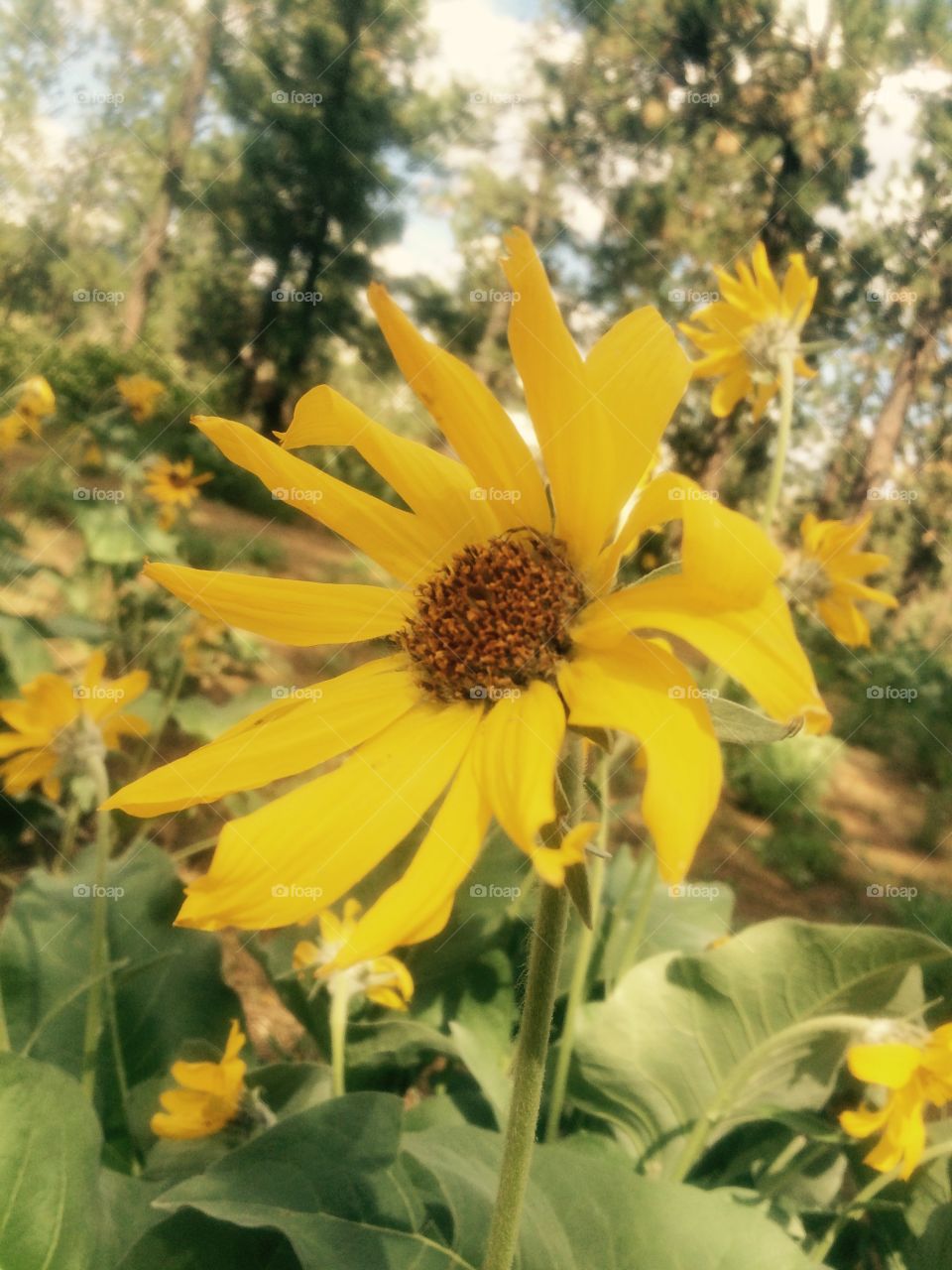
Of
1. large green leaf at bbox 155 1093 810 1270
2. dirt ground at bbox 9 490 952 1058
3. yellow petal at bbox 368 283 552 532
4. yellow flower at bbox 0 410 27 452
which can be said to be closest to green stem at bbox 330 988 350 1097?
large green leaf at bbox 155 1093 810 1270

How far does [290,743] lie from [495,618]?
0.13m

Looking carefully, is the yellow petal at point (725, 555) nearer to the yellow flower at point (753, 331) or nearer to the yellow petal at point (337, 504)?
the yellow petal at point (337, 504)

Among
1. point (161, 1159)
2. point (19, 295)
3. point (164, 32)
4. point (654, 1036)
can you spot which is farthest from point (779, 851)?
point (164, 32)

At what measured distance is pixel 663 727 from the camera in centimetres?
38

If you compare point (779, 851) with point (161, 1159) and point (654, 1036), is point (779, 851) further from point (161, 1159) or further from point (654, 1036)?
point (161, 1159)

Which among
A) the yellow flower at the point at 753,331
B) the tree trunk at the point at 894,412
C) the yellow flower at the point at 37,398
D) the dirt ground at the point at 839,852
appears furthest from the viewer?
the tree trunk at the point at 894,412

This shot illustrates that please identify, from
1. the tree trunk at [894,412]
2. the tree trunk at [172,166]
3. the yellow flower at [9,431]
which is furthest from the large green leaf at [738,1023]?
the tree trunk at [172,166]

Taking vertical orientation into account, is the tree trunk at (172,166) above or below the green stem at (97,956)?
above

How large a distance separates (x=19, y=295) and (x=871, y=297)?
489 centimetres

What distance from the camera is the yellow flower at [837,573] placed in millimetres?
1157

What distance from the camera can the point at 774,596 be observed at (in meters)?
0.38

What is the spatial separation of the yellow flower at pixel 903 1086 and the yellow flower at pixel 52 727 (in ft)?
2.66

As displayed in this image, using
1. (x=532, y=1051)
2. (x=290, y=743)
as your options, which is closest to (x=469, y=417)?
(x=290, y=743)

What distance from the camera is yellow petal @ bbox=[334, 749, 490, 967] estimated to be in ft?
1.25
